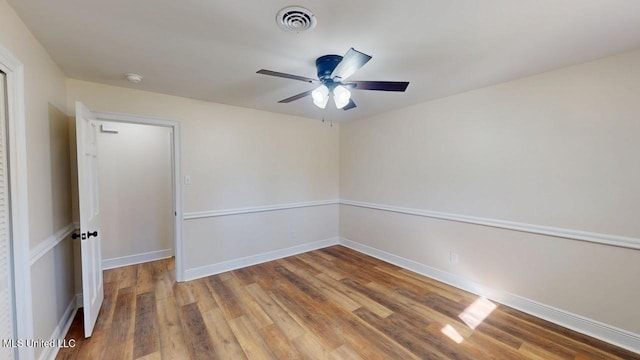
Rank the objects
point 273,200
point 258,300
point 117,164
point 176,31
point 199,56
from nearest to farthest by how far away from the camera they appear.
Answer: point 176,31, point 199,56, point 258,300, point 117,164, point 273,200

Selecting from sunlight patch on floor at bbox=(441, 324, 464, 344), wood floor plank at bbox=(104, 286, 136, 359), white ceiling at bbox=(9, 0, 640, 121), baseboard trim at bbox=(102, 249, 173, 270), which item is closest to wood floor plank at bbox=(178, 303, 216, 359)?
wood floor plank at bbox=(104, 286, 136, 359)

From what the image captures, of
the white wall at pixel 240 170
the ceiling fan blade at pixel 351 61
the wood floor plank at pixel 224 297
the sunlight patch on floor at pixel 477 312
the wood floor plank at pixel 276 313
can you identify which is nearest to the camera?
the ceiling fan blade at pixel 351 61

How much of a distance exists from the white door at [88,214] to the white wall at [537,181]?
3.53 metres

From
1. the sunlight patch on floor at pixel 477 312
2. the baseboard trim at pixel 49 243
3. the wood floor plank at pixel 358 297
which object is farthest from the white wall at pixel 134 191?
the sunlight patch on floor at pixel 477 312

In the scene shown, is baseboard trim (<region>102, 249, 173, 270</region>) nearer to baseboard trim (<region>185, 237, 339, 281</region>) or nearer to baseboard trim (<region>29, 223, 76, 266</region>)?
baseboard trim (<region>185, 237, 339, 281</region>)

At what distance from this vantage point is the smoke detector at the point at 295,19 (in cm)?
Answer: 145

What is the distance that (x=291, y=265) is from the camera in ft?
12.3

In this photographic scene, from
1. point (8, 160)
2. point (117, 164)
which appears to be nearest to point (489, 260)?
point (8, 160)

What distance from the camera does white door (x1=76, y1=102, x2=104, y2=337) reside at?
211cm

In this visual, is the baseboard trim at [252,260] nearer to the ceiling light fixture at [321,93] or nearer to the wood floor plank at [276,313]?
the wood floor plank at [276,313]

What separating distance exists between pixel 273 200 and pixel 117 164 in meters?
2.29

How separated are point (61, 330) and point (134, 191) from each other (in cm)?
208

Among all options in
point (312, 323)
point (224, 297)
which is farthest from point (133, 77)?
point (312, 323)

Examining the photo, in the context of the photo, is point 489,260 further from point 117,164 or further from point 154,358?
point 117,164
